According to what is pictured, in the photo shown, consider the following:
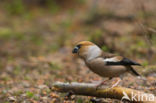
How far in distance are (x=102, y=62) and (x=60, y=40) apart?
18.5ft

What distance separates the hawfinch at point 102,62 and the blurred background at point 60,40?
2.18 feet

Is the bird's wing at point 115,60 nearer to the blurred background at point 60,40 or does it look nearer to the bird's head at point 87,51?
the bird's head at point 87,51

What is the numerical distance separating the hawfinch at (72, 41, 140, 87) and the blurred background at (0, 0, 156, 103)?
67cm

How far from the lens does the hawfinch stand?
15.7 feet

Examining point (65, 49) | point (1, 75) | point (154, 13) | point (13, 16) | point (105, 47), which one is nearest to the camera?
point (1, 75)

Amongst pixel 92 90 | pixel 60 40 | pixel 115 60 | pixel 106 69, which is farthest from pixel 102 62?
pixel 60 40

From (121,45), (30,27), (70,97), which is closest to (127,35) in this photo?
(121,45)

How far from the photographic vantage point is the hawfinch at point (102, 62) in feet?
15.7

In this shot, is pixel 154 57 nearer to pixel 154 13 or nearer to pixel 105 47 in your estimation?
pixel 105 47

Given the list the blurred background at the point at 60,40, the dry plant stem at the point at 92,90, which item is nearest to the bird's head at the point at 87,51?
the dry plant stem at the point at 92,90

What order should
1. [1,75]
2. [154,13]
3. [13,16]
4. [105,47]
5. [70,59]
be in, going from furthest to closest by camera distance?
[13,16]
[154,13]
[70,59]
[105,47]
[1,75]

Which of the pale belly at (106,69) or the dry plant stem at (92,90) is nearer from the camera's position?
the dry plant stem at (92,90)

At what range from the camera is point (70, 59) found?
862 centimetres

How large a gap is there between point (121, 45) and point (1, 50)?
13.4ft
